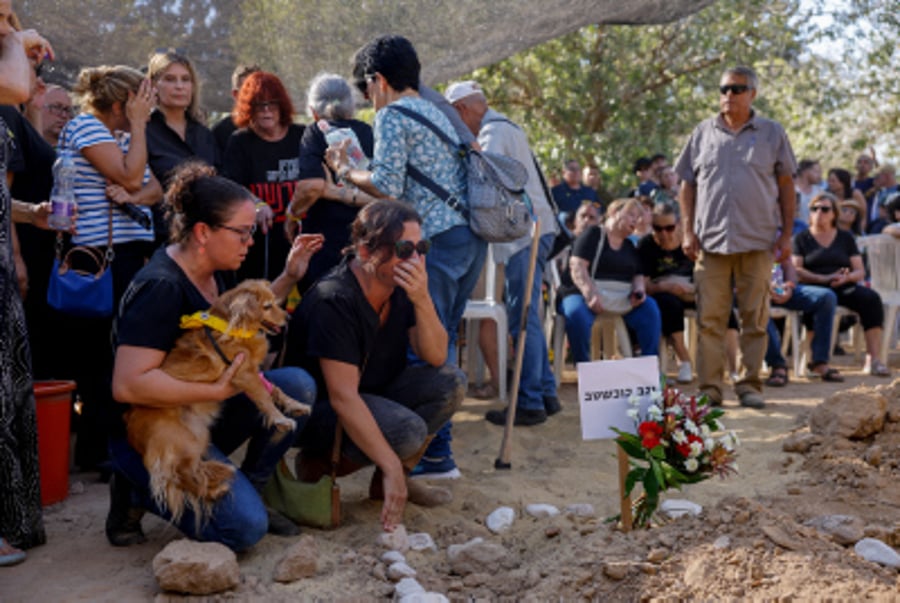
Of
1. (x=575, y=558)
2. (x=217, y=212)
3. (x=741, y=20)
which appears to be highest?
(x=741, y=20)

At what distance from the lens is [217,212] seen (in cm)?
331

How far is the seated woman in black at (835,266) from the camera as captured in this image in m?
8.12

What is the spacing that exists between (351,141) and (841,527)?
275 centimetres

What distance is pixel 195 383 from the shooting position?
124 inches

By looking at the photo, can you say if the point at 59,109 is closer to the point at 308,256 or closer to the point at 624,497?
the point at 308,256

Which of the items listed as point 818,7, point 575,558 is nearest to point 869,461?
point 575,558

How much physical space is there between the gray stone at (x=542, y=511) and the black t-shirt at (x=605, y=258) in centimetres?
334

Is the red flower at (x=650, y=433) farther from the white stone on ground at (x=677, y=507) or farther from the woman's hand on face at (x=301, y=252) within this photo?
the woman's hand on face at (x=301, y=252)

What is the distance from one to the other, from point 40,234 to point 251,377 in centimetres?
216

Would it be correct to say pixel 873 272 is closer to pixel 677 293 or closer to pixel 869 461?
pixel 677 293

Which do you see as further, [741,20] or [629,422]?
[741,20]

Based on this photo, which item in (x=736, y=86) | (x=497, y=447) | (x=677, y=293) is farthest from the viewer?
(x=677, y=293)

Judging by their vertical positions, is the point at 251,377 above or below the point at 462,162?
below

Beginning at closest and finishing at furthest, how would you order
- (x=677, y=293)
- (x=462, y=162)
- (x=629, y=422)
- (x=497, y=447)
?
(x=629, y=422)
(x=462, y=162)
(x=497, y=447)
(x=677, y=293)
